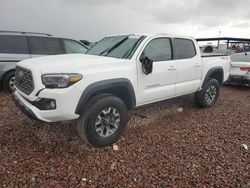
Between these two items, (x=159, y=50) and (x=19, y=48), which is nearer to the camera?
(x=159, y=50)

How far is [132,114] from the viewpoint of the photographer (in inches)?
194

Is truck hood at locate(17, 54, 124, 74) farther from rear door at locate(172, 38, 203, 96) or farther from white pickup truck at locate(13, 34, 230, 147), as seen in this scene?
rear door at locate(172, 38, 203, 96)

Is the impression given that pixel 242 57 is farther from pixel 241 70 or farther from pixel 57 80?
pixel 57 80

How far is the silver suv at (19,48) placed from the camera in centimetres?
620

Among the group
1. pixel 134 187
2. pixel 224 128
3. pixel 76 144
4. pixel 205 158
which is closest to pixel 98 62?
pixel 76 144

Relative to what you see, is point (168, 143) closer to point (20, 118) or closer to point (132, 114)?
point (132, 114)

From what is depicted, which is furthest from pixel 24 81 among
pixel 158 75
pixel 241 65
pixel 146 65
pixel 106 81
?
pixel 241 65

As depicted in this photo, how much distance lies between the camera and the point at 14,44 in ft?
21.1

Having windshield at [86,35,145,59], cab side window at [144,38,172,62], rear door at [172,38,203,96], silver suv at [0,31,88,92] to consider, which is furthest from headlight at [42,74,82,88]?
silver suv at [0,31,88,92]

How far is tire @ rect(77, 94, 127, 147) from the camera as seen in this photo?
10.3 feet

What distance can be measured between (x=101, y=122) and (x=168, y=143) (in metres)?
1.20

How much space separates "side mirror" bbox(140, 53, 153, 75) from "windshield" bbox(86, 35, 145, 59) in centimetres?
22

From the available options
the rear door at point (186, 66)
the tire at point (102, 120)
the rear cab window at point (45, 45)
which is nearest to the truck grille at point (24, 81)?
the tire at point (102, 120)

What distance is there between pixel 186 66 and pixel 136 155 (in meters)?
2.37
